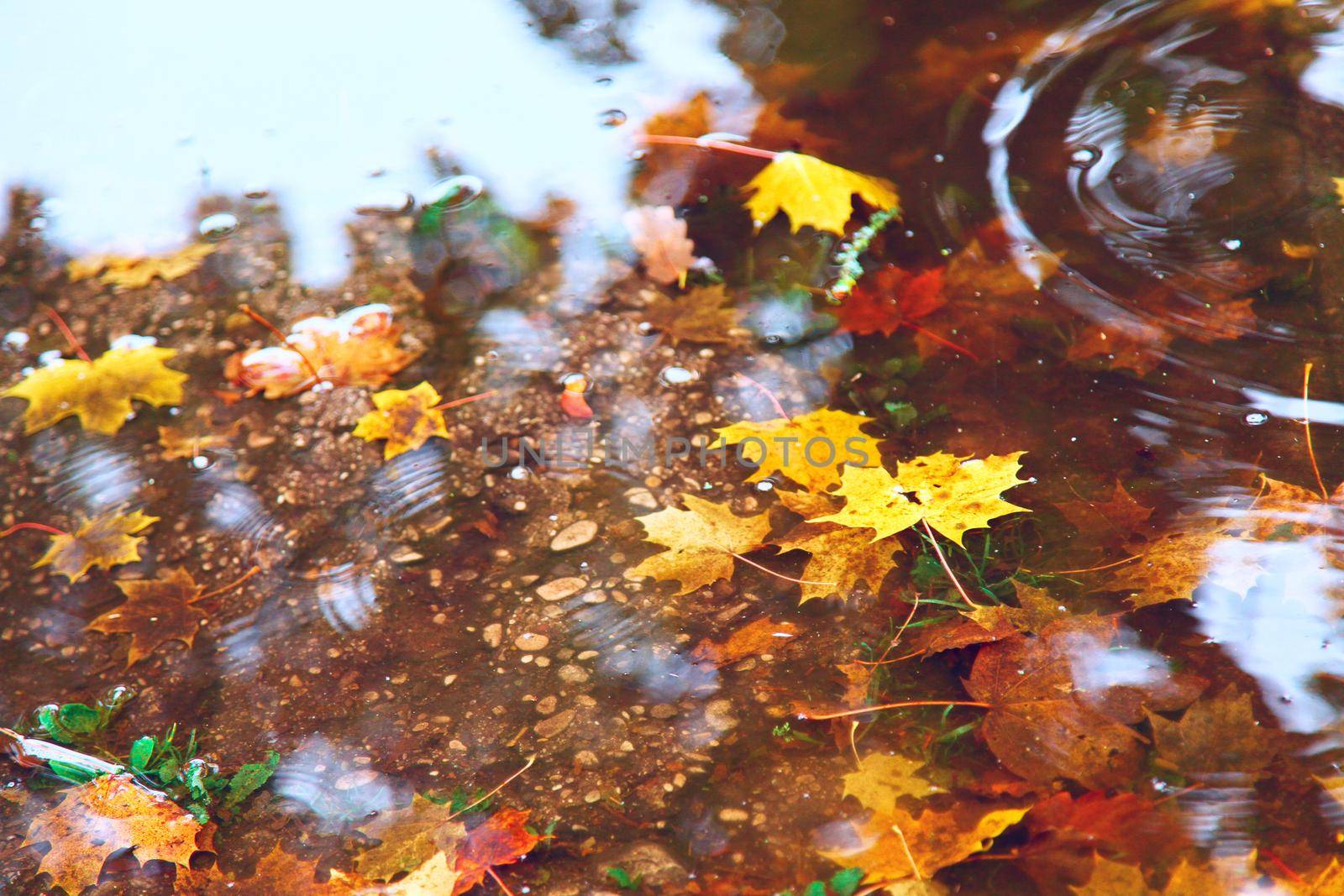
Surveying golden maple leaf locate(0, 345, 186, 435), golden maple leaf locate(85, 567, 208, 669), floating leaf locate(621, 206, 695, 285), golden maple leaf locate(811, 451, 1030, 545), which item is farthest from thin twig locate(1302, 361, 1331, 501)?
golden maple leaf locate(0, 345, 186, 435)

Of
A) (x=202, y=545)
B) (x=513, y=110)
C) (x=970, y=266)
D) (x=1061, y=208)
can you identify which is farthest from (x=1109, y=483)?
(x=513, y=110)

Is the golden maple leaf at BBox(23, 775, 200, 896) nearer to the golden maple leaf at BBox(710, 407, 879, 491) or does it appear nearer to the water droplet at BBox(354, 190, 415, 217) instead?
the golden maple leaf at BBox(710, 407, 879, 491)

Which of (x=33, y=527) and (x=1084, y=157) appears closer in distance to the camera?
(x=33, y=527)

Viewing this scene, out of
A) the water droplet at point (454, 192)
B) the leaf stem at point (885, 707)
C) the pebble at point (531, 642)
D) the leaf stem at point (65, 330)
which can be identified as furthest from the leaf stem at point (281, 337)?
the leaf stem at point (885, 707)

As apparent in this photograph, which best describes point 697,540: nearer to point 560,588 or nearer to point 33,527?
point 560,588

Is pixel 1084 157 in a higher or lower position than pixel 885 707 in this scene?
higher

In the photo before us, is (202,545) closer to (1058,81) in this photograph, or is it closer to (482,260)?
(482,260)

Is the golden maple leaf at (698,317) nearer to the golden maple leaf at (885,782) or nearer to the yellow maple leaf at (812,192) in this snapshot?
the yellow maple leaf at (812,192)

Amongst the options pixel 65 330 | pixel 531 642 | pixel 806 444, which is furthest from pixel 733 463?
pixel 65 330

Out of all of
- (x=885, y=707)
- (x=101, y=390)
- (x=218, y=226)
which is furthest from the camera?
(x=218, y=226)
